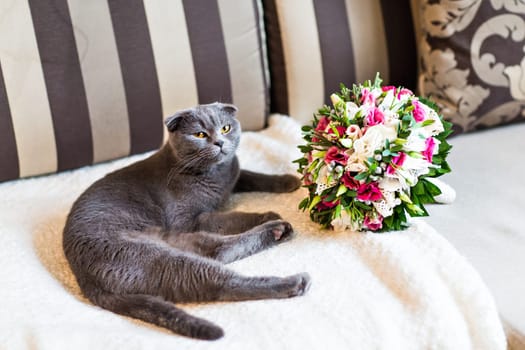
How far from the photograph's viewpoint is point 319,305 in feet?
3.75

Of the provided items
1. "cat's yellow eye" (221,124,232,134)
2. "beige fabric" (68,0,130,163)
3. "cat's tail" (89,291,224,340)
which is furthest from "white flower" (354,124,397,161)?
"beige fabric" (68,0,130,163)

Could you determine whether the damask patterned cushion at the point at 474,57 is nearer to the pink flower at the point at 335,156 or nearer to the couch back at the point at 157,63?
the couch back at the point at 157,63

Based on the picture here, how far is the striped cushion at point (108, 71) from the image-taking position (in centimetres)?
157

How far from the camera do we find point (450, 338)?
43.3 inches

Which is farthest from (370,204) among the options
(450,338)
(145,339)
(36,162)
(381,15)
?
(36,162)

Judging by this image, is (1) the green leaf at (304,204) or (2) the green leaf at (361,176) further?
(1) the green leaf at (304,204)

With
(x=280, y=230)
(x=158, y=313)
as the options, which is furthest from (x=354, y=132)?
(x=158, y=313)

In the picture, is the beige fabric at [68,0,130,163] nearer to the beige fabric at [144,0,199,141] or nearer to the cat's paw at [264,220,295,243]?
the beige fabric at [144,0,199,141]

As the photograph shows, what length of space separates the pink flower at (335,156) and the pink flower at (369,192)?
62 mm

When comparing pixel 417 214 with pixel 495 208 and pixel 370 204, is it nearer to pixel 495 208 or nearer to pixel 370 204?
pixel 370 204

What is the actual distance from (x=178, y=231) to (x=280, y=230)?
0.23 m

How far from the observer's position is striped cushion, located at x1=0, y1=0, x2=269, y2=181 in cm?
157

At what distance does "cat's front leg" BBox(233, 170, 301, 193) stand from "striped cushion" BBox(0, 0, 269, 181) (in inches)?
10.7

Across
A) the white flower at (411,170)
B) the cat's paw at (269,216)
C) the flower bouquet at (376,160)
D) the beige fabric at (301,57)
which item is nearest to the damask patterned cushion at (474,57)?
the beige fabric at (301,57)
